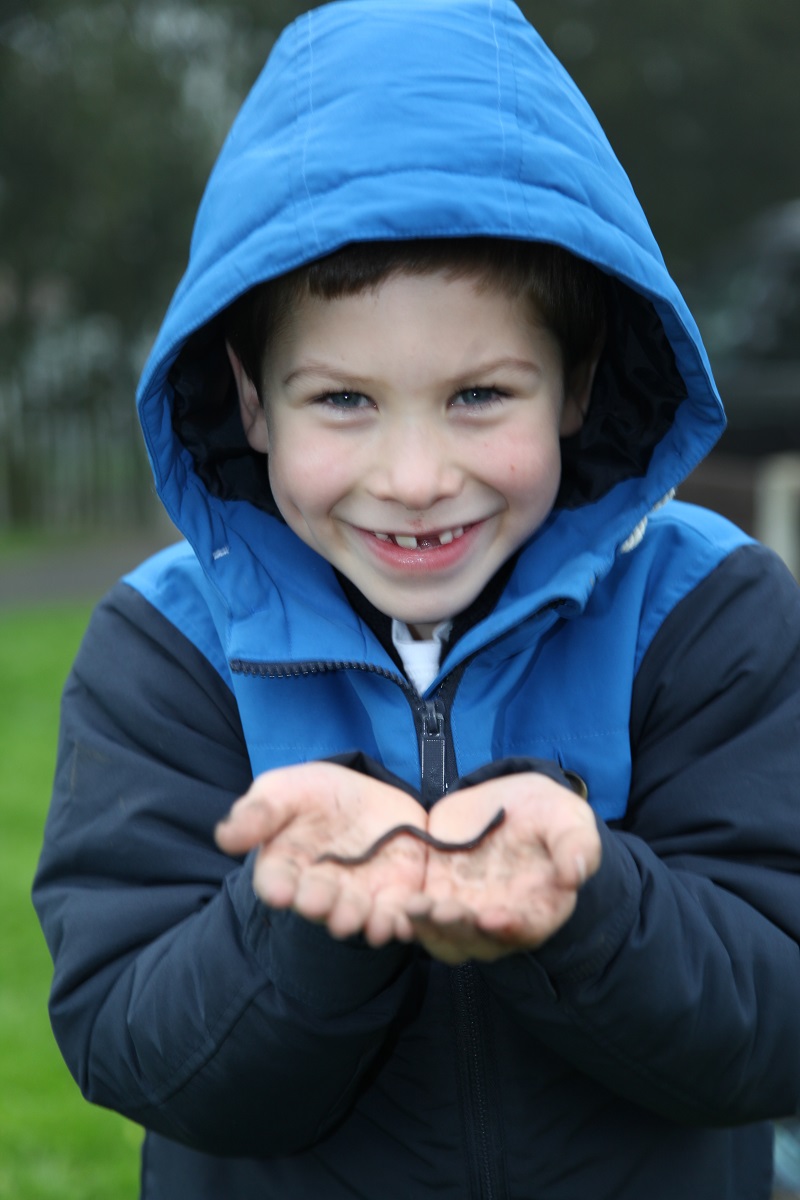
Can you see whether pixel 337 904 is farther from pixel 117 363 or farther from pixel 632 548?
pixel 117 363

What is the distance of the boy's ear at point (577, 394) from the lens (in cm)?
220

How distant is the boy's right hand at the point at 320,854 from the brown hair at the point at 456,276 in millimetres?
707

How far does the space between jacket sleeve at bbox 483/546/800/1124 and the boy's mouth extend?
310mm

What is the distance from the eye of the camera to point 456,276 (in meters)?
1.91

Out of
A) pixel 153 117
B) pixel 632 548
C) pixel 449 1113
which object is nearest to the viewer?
pixel 449 1113

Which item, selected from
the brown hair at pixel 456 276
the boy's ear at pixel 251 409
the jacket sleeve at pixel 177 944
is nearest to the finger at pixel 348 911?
the jacket sleeve at pixel 177 944

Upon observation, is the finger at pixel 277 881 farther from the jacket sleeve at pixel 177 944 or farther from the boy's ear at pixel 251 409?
the boy's ear at pixel 251 409

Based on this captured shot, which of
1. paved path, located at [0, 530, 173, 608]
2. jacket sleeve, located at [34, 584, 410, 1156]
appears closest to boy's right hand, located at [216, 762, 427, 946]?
jacket sleeve, located at [34, 584, 410, 1156]

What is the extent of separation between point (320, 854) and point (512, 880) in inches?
7.4

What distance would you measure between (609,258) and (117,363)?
45.6ft

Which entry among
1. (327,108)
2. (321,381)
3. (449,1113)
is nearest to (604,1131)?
(449,1113)

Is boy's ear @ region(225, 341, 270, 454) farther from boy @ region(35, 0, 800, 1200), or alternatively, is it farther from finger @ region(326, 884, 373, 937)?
finger @ region(326, 884, 373, 937)

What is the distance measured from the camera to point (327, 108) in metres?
1.91

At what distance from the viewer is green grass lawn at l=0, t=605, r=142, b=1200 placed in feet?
10.5
